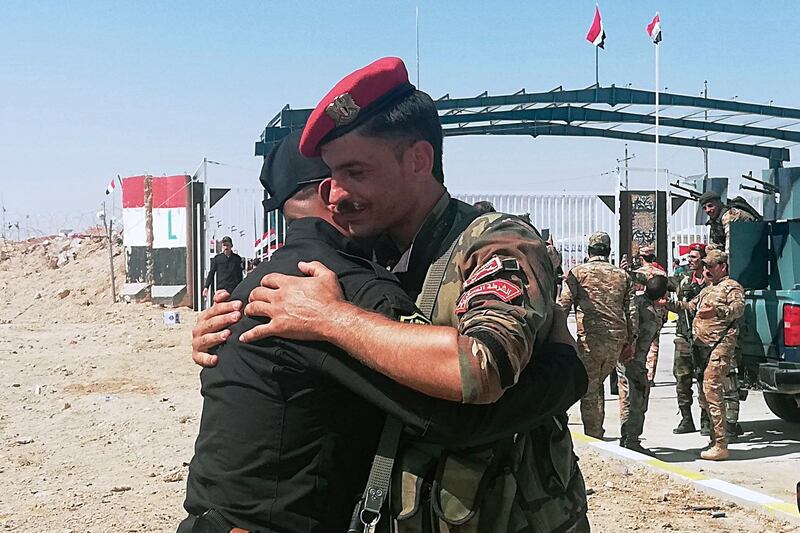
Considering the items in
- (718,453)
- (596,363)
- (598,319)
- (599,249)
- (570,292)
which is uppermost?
(599,249)

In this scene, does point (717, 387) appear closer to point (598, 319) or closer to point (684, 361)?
point (684, 361)

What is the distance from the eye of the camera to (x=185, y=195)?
18922mm

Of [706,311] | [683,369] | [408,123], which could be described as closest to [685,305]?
[683,369]

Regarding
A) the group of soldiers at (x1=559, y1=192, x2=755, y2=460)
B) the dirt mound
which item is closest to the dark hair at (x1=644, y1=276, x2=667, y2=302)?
the group of soldiers at (x1=559, y1=192, x2=755, y2=460)

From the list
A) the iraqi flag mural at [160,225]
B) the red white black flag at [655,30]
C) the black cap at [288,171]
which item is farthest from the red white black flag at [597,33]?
the black cap at [288,171]

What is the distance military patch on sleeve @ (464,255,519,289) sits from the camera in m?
1.68

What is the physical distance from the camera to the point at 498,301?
5.30 ft

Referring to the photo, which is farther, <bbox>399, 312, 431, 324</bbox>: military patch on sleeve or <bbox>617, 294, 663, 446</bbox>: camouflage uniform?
<bbox>617, 294, 663, 446</bbox>: camouflage uniform

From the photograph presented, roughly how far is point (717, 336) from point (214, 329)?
5.88 m

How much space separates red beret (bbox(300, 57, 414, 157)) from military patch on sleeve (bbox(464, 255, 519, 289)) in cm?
47

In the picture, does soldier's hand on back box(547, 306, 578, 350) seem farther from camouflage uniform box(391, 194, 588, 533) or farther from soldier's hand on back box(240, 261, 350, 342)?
soldier's hand on back box(240, 261, 350, 342)

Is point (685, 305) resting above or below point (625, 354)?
above

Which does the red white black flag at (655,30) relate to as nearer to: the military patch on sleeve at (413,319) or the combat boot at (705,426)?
the combat boot at (705,426)

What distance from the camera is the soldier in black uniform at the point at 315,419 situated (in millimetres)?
1673
